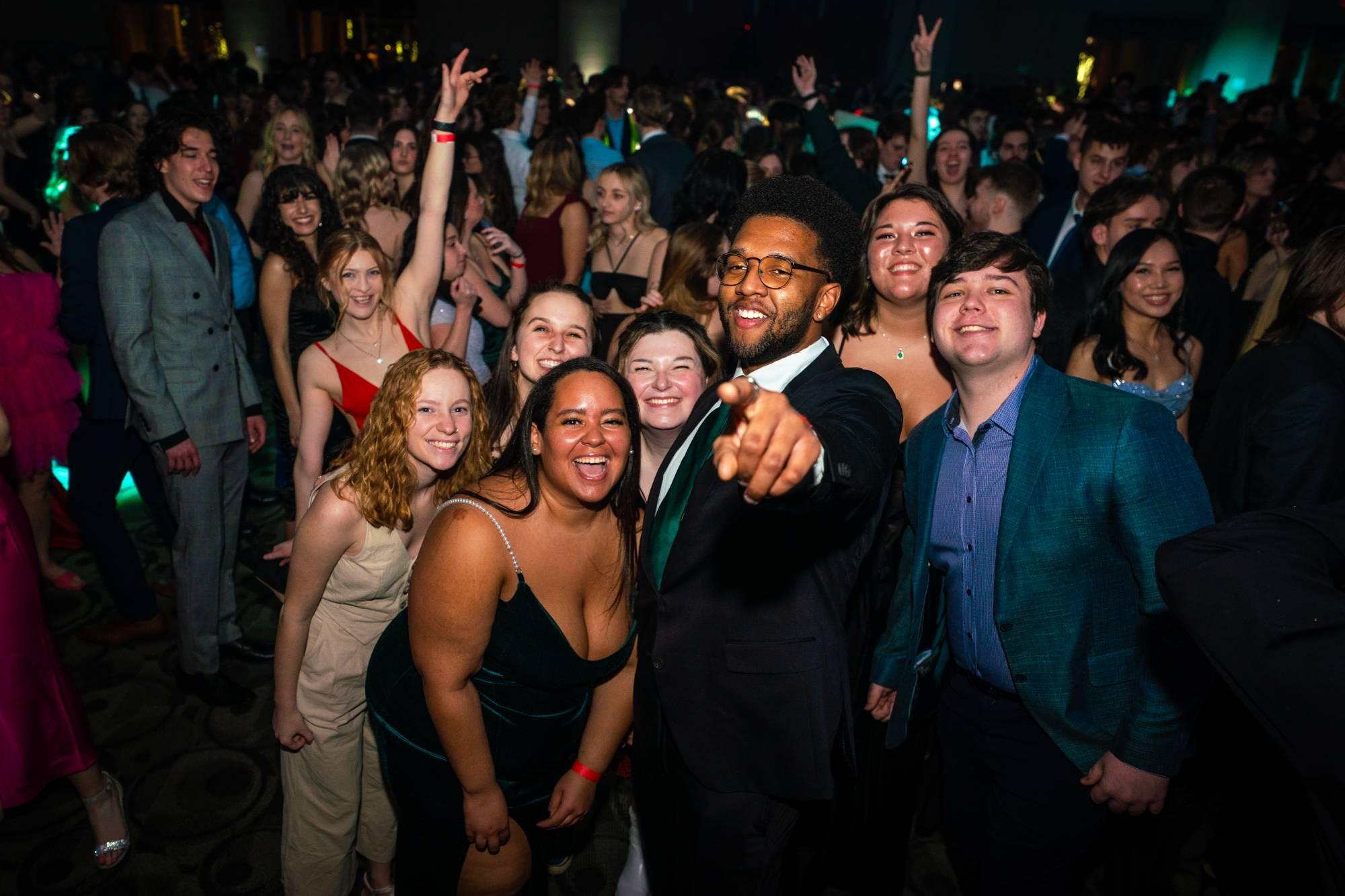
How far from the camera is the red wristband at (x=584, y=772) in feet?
6.66

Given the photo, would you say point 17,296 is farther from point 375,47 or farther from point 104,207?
point 375,47

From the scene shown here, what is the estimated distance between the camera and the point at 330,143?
19.9 feet

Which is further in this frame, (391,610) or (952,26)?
(952,26)

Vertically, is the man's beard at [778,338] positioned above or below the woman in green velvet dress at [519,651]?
above

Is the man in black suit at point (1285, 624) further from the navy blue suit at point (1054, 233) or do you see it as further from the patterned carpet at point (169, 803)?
the navy blue suit at point (1054, 233)

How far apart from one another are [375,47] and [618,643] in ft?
78.7

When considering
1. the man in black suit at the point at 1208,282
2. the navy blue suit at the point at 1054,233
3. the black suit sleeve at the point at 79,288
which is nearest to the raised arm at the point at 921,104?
the navy blue suit at the point at 1054,233

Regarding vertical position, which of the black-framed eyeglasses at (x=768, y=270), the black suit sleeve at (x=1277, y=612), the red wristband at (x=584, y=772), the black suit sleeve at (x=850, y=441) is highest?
the black-framed eyeglasses at (x=768, y=270)

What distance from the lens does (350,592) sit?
2.05 m

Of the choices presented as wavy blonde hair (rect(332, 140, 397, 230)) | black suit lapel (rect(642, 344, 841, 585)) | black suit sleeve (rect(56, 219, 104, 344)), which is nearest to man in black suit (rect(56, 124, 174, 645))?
black suit sleeve (rect(56, 219, 104, 344))

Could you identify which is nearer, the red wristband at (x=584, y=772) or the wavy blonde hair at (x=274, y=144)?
the red wristband at (x=584, y=772)

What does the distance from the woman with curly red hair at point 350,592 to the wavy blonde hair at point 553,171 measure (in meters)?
2.80

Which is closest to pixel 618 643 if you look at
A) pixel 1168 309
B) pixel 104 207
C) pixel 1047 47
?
pixel 1168 309

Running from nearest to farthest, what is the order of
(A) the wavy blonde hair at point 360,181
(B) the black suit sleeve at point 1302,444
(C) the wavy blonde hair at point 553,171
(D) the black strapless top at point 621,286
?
(B) the black suit sleeve at point 1302,444 < (A) the wavy blonde hair at point 360,181 < (D) the black strapless top at point 621,286 < (C) the wavy blonde hair at point 553,171
